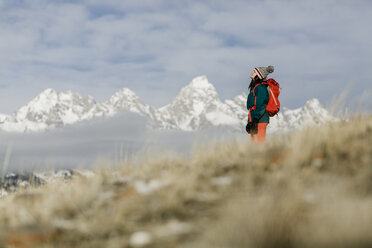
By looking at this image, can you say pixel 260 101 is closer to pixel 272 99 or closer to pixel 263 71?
pixel 272 99

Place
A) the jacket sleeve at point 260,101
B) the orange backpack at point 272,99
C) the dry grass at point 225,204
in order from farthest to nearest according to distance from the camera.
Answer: the orange backpack at point 272,99 → the jacket sleeve at point 260,101 → the dry grass at point 225,204

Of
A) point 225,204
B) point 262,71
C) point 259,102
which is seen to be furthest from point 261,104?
point 225,204

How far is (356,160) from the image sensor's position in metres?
5.45

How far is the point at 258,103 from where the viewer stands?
1030 cm

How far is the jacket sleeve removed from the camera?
1027cm

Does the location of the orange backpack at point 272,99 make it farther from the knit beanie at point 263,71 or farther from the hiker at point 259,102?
the knit beanie at point 263,71

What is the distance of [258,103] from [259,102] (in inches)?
1.7

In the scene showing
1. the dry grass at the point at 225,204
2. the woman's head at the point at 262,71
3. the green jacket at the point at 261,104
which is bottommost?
the dry grass at the point at 225,204

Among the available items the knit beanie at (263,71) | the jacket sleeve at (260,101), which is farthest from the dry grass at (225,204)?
the knit beanie at (263,71)

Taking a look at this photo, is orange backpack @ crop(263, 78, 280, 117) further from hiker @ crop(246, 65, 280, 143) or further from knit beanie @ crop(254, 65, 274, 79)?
knit beanie @ crop(254, 65, 274, 79)

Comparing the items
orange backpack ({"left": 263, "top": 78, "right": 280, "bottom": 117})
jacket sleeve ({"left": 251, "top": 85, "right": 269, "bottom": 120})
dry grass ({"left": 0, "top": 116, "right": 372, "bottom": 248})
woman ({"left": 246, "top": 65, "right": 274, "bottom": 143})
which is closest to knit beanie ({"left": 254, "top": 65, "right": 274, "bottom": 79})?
woman ({"left": 246, "top": 65, "right": 274, "bottom": 143})

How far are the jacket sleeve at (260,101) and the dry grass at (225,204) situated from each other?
3.65 metres

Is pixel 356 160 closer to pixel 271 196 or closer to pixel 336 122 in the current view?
pixel 271 196

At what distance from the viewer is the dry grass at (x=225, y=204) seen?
3.94 m
